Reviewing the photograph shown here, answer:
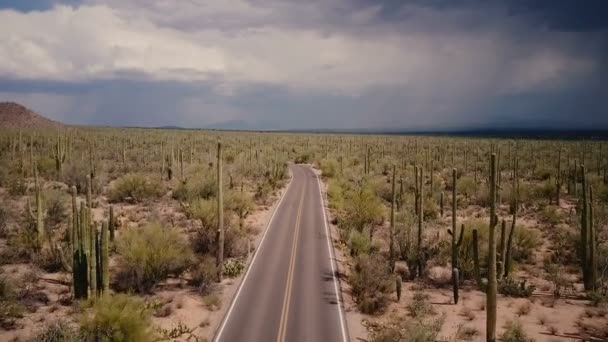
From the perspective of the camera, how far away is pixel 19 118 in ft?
435

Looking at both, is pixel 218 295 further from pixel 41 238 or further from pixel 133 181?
pixel 133 181

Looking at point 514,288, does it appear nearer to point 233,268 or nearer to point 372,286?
point 372,286

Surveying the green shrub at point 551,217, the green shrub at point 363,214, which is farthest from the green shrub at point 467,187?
the green shrub at point 363,214

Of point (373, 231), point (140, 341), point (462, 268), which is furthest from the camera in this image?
point (373, 231)

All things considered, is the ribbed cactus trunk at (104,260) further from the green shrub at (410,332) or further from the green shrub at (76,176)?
the green shrub at (76,176)

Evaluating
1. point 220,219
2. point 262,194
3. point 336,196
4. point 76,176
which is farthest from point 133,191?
point 336,196

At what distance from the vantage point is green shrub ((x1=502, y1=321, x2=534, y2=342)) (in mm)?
16673

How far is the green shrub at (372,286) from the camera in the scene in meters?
21.0

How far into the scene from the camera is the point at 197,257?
83.5 ft

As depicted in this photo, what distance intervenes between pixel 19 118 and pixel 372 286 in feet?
489

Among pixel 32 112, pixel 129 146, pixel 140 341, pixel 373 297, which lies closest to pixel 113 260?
pixel 140 341

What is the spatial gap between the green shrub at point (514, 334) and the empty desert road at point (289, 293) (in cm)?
678

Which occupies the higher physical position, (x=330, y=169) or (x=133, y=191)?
(x=330, y=169)

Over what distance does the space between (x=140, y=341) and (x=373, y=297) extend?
38.6ft
